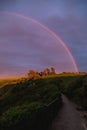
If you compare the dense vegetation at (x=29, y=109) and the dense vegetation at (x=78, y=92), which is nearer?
the dense vegetation at (x=29, y=109)

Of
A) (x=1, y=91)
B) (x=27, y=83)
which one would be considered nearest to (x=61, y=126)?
(x=27, y=83)

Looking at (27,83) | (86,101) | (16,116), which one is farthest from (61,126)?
(27,83)

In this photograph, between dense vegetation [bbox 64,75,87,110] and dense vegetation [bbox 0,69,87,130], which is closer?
dense vegetation [bbox 0,69,87,130]

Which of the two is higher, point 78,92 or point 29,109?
point 78,92

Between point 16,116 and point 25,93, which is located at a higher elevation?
point 25,93

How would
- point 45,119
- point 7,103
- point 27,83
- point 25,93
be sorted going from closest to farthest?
point 45,119
point 7,103
point 25,93
point 27,83

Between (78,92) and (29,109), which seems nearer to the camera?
(29,109)

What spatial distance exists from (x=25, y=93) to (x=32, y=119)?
32.4 meters

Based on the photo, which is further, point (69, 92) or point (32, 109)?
point (69, 92)

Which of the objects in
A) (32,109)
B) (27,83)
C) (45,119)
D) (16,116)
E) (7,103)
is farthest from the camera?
(27,83)

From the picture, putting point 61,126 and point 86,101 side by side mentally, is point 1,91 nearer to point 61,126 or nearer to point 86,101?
point 86,101

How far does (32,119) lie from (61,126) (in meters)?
6.17

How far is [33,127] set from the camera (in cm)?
2431

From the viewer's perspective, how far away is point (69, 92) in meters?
65.8
